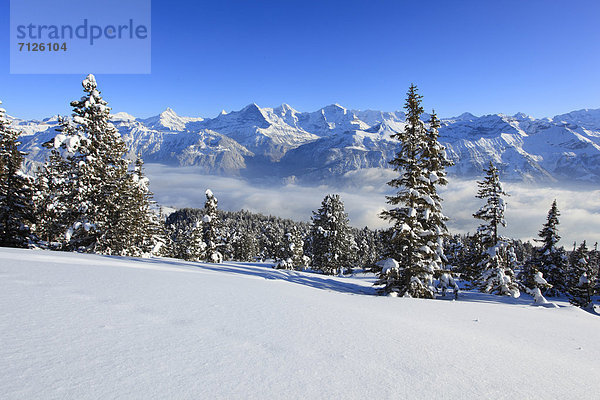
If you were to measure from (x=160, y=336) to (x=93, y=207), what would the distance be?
64.6 feet

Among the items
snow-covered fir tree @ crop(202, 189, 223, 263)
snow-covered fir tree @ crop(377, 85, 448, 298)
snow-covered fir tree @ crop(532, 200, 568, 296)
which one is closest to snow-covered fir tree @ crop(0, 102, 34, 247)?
snow-covered fir tree @ crop(202, 189, 223, 263)

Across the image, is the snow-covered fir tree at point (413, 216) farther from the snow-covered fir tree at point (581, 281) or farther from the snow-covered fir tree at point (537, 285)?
the snow-covered fir tree at point (581, 281)

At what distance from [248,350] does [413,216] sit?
15.1 m

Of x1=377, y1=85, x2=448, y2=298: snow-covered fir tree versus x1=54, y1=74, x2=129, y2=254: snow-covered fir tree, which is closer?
x1=377, y1=85, x2=448, y2=298: snow-covered fir tree

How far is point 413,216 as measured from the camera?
55.2 feet

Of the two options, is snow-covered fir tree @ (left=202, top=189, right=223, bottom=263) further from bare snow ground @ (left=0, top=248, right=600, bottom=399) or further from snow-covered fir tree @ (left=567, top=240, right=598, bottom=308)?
snow-covered fir tree @ (left=567, top=240, right=598, bottom=308)

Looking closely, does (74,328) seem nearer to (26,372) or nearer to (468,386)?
(26,372)

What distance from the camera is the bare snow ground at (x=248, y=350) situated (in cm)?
274

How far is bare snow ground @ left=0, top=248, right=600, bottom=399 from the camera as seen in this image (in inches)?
108

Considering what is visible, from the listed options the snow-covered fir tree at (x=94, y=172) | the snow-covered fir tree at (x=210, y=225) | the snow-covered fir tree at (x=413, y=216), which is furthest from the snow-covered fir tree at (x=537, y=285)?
the snow-covered fir tree at (x=210, y=225)

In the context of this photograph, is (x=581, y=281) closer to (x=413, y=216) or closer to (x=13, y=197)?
(x=413, y=216)

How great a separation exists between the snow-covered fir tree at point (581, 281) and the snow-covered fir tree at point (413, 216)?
25.7m

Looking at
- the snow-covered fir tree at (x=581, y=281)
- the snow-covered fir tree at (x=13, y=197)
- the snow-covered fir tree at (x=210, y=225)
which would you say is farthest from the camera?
the snow-covered fir tree at (x=210, y=225)

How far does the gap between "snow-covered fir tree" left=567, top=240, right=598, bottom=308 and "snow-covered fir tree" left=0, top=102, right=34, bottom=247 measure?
164 feet
